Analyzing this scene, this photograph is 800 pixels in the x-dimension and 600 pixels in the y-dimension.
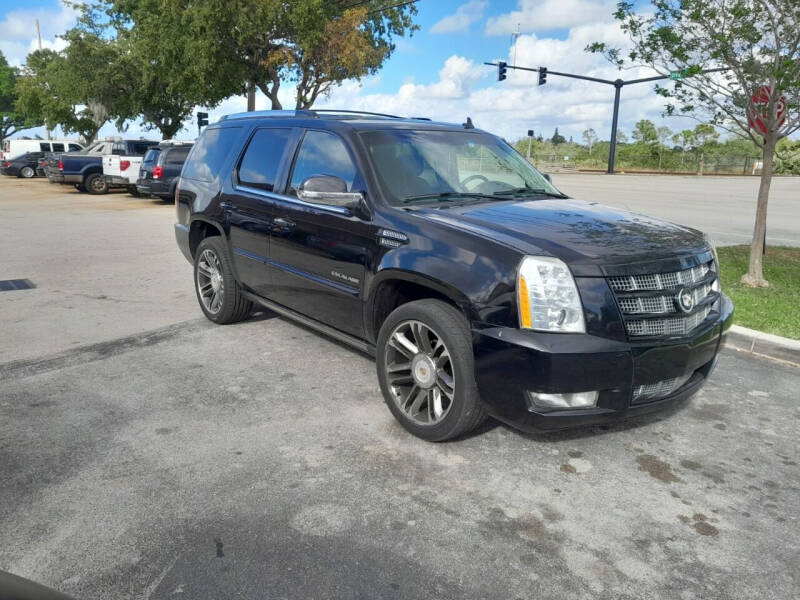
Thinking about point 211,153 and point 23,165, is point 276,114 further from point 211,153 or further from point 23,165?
point 23,165

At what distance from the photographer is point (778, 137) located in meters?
8.03

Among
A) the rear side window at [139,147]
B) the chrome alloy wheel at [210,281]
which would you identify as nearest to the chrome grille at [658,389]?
the chrome alloy wheel at [210,281]

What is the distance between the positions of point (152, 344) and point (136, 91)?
36.5 meters

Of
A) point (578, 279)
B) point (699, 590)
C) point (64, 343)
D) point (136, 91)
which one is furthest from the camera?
point (136, 91)

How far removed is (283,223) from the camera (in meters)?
5.09

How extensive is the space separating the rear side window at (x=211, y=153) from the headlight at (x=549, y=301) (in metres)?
3.57

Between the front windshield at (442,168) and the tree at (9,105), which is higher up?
the tree at (9,105)

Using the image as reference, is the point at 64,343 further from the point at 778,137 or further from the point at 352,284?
Result: the point at 778,137

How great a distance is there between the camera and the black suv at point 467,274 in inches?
134

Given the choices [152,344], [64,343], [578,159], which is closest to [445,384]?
[152,344]

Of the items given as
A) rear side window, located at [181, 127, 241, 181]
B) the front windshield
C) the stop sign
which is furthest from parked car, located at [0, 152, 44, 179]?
the front windshield

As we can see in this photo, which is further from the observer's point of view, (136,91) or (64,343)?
(136,91)

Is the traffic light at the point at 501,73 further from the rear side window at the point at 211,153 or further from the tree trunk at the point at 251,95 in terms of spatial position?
the rear side window at the point at 211,153

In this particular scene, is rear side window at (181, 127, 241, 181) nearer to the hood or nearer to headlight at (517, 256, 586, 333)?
the hood
